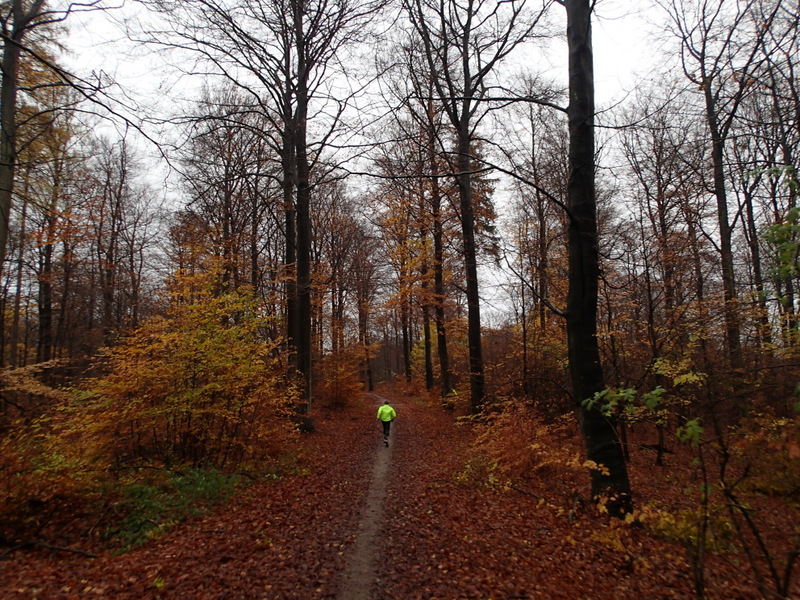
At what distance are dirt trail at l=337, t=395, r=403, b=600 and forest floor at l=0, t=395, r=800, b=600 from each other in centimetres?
2

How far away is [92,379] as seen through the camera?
Result: 697cm

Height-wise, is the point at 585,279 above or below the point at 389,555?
above

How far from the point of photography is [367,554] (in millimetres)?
4891

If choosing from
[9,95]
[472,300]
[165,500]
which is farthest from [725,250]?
[9,95]

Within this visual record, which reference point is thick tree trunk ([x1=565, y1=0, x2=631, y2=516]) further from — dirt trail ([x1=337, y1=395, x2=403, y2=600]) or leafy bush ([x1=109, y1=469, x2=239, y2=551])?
leafy bush ([x1=109, y1=469, x2=239, y2=551])

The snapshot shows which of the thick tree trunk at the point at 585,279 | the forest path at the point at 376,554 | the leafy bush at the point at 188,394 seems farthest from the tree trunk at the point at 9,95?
the thick tree trunk at the point at 585,279

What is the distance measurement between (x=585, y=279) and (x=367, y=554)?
4.41 m

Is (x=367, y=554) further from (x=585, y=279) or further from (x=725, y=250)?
(x=725, y=250)

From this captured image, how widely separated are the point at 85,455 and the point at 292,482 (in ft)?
11.0

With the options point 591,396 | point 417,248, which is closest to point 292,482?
point 591,396

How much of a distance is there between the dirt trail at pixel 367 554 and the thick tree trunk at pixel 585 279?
9.53ft

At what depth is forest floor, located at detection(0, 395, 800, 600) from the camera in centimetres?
395

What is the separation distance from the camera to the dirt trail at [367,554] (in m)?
4.18

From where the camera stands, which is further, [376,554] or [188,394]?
[188,394]
